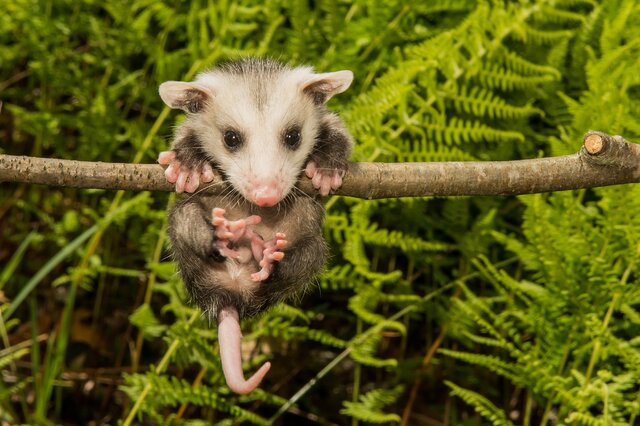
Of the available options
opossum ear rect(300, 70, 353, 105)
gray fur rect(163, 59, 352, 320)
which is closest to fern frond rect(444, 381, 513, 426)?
gray fur rect(163, 59, 352, 320)

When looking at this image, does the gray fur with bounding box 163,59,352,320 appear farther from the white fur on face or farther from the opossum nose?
the opossum nose

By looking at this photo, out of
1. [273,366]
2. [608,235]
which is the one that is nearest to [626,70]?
[608,235]

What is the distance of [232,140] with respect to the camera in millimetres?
2605

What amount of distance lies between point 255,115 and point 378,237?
0.97m

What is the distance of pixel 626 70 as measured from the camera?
3.48m

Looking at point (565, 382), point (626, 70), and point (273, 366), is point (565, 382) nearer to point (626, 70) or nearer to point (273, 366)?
point (626, 70)

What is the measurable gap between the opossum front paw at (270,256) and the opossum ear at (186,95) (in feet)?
1.77

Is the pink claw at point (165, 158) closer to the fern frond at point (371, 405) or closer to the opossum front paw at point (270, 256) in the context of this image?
the opossum front paw at point (270, 256)

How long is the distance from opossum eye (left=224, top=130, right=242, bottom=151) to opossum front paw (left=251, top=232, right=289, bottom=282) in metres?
0.32

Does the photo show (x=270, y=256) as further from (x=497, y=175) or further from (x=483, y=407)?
(x=483, y=407)

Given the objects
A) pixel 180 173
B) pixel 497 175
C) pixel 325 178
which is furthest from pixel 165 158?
pixel 497 175

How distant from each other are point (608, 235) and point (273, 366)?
1856 millimetres

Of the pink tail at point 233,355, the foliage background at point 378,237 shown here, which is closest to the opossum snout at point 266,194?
the pink tail at point 233,355

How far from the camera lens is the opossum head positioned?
97.5 inches
